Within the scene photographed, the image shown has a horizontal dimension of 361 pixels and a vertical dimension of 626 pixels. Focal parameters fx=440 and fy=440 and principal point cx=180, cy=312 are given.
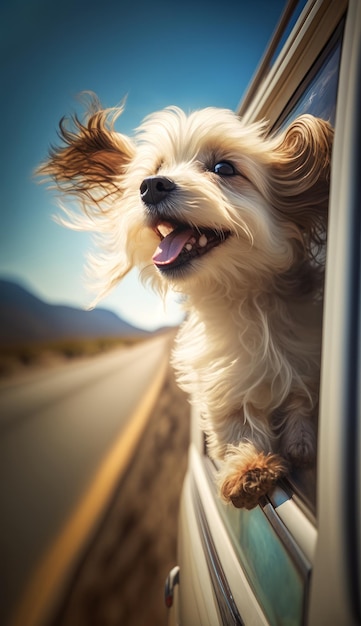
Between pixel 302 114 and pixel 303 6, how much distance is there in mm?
273

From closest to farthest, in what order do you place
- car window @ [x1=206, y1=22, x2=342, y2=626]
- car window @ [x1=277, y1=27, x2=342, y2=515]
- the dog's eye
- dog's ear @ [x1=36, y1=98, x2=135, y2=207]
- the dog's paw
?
1. car window @ [x1=206, y1=22, x2=342, y2=626]
2. car window @ [x1=277, y1=27, x2=342, y2=515]
3. the dog's paw
4. the dog's eye
5. dog's ear @ [x1=36, y1=98, x2=135, y2=207]

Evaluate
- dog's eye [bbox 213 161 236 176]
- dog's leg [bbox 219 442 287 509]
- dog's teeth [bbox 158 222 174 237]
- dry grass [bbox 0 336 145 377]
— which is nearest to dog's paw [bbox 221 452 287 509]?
dog's leg [bbox 219 442 287 509]

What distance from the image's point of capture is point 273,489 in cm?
106

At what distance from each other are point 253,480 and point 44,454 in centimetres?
177

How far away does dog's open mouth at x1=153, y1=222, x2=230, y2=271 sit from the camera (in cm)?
136

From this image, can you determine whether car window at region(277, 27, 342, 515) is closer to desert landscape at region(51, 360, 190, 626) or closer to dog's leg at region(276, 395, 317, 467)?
dog's leg at region(276, 395, 317, 467)

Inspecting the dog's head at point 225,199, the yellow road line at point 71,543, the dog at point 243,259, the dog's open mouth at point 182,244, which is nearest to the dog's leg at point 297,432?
the dog at point 243,259

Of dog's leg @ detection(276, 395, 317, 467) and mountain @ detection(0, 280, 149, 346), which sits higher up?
mountain @ detection(0, 280, 149, 346)

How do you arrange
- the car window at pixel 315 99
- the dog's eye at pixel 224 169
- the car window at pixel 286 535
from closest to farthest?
the car window at pixel 286 535 < the car window at pixel 315 99 < the dog's eye at pixel 224 169

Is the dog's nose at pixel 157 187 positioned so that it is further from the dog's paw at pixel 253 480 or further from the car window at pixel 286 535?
the dog's paw at pixel 253 480

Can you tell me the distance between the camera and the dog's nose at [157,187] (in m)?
1.28

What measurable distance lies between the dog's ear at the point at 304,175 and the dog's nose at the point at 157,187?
0.33 metres

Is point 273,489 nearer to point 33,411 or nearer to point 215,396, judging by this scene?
point 215,396

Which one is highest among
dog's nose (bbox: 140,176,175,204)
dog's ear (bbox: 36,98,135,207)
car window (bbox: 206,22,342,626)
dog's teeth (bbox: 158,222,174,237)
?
dog's ear (bbox: 36,98,135,207)
